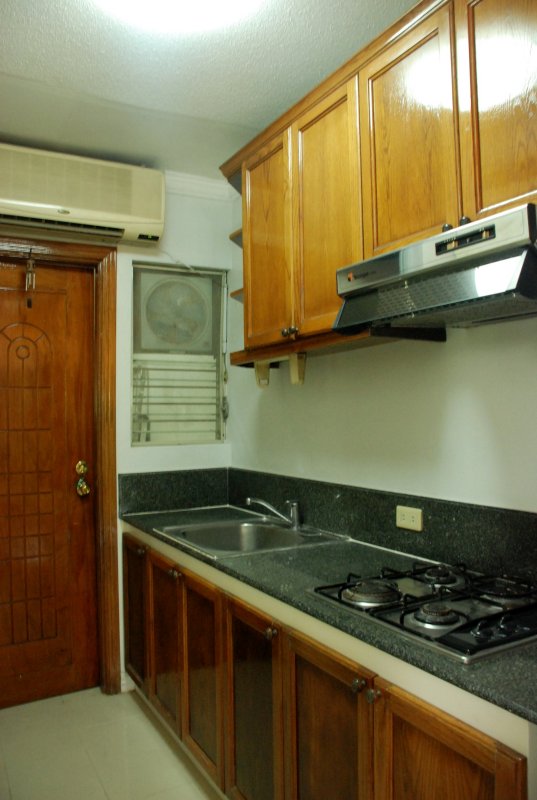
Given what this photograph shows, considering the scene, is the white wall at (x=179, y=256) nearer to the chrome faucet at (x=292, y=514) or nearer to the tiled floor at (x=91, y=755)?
the chrome faucet at (x=292, y=514)

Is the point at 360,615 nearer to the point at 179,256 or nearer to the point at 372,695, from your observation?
the point at 372,695

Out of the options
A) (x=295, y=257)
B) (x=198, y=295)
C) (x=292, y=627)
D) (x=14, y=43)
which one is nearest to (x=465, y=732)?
(x=292, y=627)

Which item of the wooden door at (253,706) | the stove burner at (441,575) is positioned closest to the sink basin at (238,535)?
the wooden door at (253,706)

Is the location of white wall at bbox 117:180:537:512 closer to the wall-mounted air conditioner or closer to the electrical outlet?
the electrical outlet

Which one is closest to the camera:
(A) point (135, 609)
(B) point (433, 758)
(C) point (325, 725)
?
(B) point (433, 758)

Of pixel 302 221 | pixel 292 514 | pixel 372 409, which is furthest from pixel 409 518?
pixel 302 221

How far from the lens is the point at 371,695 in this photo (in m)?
1.30

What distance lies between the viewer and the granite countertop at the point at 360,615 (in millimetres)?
1047

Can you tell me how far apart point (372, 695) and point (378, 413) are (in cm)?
110

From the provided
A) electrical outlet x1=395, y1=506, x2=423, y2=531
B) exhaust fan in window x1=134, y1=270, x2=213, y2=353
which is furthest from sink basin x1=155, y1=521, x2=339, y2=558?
exhaust fan in window x1=134, y1=270, x2=213, y2=353

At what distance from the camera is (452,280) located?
1.40 metres

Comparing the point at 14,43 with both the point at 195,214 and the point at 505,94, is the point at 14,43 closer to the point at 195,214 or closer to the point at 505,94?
the point at 195,214

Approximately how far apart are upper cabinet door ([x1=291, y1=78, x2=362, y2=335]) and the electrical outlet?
0.66m

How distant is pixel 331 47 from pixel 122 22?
2.28ft
